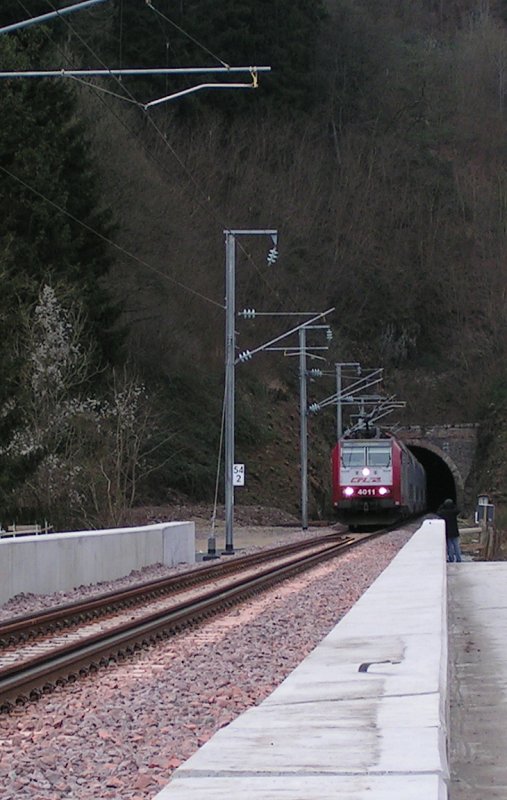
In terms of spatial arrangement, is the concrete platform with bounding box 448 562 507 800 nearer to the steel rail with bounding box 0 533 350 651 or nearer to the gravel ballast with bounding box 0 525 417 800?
the gravel ballast with bounding box 0 525 417 800

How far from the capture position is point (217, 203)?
230 ft

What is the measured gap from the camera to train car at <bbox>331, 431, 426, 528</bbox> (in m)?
45.4

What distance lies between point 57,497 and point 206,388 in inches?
862

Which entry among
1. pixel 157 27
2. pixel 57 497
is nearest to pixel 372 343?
pixel 157 27

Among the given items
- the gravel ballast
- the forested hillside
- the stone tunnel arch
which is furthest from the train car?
the gravel ballast

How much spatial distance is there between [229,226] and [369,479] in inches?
1057

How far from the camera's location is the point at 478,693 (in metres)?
10.1

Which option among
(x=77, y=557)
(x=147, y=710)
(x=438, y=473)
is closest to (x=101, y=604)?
(x=77, y=557)

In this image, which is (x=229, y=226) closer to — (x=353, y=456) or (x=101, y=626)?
(x=353, y=456)

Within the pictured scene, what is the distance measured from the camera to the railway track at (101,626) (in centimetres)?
1099

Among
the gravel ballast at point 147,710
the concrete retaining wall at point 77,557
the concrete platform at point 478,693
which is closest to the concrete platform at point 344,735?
the concrete platform at point 478,693

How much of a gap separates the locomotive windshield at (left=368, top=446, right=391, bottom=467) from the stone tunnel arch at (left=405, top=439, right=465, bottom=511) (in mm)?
28983

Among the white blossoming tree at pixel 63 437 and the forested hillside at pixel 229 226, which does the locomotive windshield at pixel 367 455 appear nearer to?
the forested hillside at pixel 229 226

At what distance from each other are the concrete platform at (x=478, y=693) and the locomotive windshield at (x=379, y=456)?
25666 millimetres
